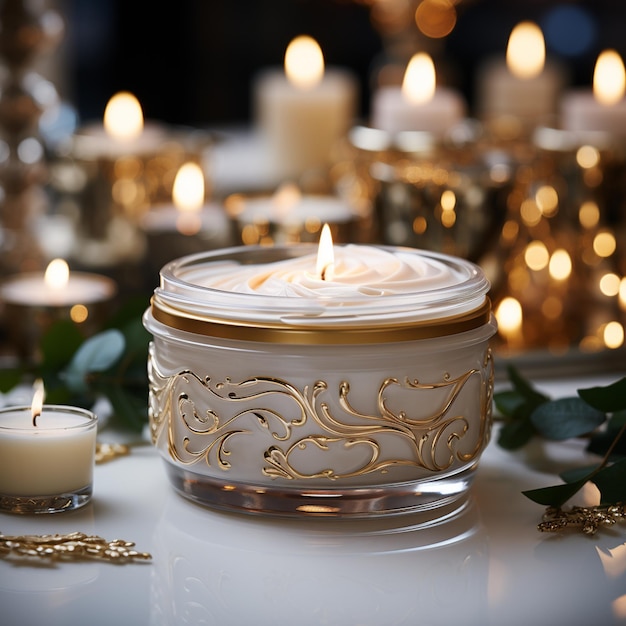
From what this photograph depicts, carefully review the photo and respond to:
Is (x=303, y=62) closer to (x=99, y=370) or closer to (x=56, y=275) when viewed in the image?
(x=56, y=275)

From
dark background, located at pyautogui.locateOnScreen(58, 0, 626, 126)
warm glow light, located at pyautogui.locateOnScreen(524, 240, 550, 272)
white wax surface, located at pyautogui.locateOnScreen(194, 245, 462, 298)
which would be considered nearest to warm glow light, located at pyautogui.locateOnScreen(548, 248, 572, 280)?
warm glow light, located at pyautogui.locateOnScreen(524, 240, 550, 272)

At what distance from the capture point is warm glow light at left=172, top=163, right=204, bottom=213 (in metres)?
1.21

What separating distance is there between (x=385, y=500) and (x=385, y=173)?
1.65ft

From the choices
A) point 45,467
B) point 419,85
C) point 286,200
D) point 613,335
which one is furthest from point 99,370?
point 419,85

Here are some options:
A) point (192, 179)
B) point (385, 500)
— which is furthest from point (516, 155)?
point (385, 500)

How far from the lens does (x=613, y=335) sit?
3.60ft

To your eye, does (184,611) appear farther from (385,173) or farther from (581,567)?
(385,173)

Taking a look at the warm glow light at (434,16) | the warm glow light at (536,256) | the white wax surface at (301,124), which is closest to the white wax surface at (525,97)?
the warm glow light at (434,16)

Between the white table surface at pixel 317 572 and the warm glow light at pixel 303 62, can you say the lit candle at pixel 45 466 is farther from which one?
the warm glow light at pixel 303 62

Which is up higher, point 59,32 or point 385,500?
point 59,32

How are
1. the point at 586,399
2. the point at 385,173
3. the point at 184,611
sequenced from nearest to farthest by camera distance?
the point at 184,611 < the point at 586,399 < the point at 385,173

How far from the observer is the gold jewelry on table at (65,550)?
23.3 inches

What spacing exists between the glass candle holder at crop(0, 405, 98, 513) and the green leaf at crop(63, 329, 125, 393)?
135 millimetres

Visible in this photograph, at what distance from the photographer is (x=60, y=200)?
1349 millimetres
